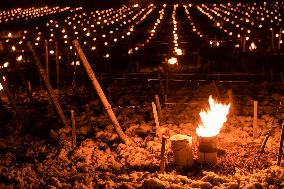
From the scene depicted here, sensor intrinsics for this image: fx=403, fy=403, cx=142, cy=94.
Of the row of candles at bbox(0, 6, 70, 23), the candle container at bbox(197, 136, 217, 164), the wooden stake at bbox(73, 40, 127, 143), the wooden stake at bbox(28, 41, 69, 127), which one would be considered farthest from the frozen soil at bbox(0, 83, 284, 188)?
the row of candles at bbox(0, 6, 70, 23)

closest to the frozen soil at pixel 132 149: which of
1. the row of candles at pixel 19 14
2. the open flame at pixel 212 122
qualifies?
the open flame at pixel 212 122

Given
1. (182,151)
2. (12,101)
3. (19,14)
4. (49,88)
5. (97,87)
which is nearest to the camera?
(182,151)

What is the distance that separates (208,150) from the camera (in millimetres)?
7016

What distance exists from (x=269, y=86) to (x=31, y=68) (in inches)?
371

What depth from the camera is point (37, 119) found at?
421 inches

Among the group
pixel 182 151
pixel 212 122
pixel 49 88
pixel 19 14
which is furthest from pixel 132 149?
pixel 19 14

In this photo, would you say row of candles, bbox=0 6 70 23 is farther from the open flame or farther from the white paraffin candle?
the white paraffin candle

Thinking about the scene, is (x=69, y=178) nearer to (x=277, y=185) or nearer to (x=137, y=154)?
(x=137, y=154)

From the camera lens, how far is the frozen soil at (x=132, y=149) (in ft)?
21.4

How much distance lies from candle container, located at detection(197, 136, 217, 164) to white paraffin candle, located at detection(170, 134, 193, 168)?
0.21m

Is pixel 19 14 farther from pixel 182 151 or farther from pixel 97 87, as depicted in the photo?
pixel 182 151

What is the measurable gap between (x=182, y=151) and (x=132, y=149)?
1.38 metres

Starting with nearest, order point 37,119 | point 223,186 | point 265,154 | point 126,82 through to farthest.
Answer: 1. point 223,186
2. point 265,154
3. point 37,119
4. point 126,82

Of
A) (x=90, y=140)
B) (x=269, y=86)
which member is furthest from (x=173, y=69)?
(x=90, y=140)
